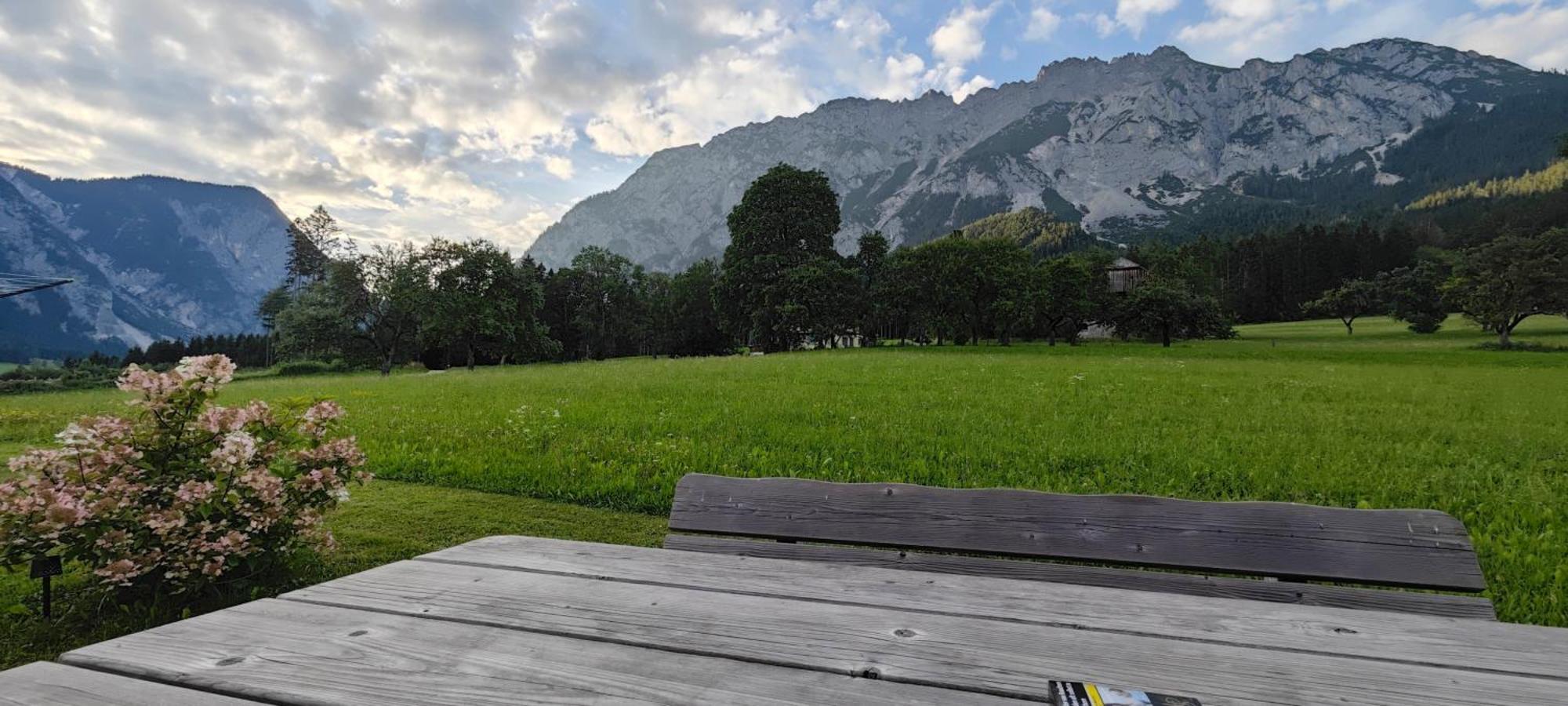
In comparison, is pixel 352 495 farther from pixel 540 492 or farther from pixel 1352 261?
pixel 1352 261

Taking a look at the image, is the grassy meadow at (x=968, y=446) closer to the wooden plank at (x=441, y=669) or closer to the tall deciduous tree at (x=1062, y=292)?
the wooden plank at (x=441, y=669)

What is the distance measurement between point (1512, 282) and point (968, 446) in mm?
54984

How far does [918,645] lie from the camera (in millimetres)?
1577

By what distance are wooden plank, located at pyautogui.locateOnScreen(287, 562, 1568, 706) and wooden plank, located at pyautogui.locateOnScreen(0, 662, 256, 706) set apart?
0.55 metres

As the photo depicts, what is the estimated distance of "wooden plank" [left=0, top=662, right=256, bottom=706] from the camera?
1.23 metres

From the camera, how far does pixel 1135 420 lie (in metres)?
11.0

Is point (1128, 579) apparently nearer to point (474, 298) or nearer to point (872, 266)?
point (474, 298)

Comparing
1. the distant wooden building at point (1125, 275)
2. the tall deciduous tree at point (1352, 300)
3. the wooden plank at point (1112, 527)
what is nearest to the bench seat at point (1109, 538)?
the wooden plank at point (1112, 527)

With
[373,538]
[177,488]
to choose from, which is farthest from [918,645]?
[373,538]

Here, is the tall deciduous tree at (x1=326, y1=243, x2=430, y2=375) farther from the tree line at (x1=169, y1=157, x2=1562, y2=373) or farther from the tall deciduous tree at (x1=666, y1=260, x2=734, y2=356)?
the tall deciduous tree at (x1=666, y1=260, x2=734, y2=356)

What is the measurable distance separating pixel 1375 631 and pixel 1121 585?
855mm

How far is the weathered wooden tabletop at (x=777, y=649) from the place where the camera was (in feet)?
4.35

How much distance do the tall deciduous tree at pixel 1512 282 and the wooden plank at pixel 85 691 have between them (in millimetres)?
59650

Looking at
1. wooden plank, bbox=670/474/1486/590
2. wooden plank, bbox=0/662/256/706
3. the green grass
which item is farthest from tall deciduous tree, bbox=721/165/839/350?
wooden plank, bbox=0/662/256/706
